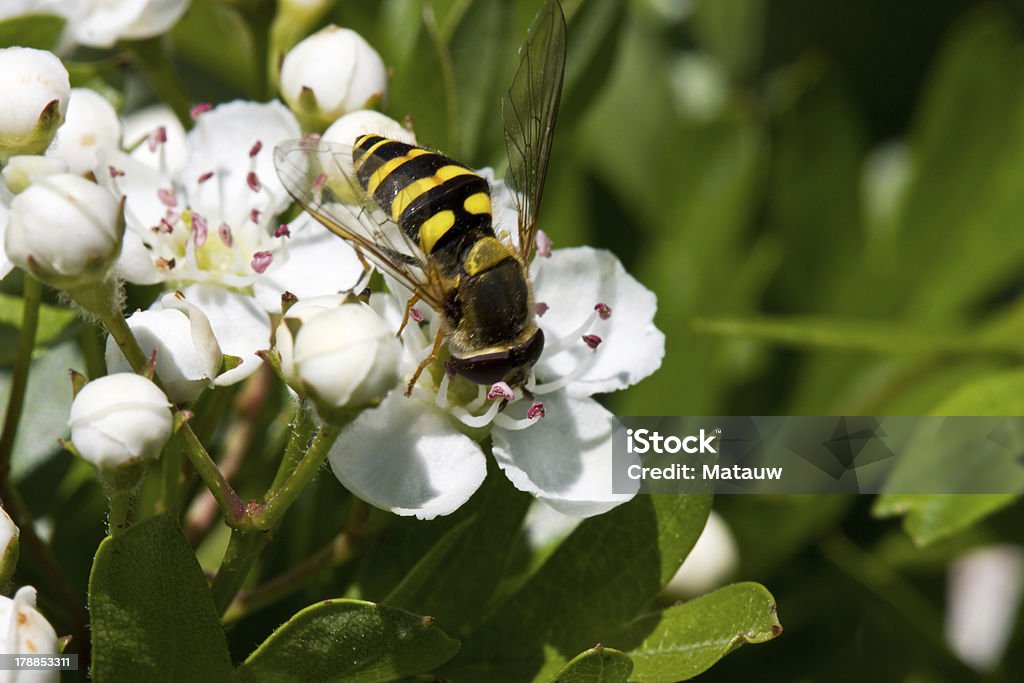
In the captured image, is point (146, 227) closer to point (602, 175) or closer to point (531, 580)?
point (531, 580)

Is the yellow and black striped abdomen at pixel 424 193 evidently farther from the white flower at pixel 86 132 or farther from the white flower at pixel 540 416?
the white flower at pixel 86 132

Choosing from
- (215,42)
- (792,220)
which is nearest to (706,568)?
(792,220)

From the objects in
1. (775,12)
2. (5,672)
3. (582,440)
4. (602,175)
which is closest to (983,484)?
A: (582,440)

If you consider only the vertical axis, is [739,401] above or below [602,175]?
below

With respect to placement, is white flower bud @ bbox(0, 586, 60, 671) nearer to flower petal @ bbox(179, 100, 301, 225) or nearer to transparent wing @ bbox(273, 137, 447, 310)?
transparent wing @ bbox(273, 137, 447, 310)

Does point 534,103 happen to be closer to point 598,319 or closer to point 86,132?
point 598,319

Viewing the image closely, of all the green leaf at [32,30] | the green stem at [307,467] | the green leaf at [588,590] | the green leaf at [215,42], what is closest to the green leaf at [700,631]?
the green leaf at [588,590]
